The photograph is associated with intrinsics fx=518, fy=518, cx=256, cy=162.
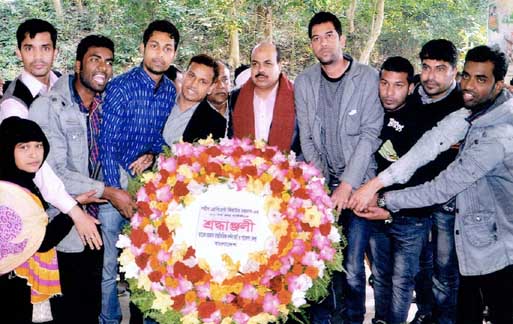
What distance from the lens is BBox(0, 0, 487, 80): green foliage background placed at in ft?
33.0

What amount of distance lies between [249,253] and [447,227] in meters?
1.58

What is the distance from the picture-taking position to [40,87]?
3.54 meters

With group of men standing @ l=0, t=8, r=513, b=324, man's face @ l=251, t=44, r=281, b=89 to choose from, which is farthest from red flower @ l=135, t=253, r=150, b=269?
man's face @ l=251, t=44, r=281, b=89

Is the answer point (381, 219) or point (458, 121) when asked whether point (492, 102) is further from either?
point (381, 219)

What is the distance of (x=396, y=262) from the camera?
11.6 feet

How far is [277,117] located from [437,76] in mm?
1123

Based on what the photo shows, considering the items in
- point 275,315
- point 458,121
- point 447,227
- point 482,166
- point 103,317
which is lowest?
point 103,317

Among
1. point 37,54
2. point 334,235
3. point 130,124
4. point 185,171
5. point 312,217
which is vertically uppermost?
point 37,54

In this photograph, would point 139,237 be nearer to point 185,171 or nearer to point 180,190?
point 180,190

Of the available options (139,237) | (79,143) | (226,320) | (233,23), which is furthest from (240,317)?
(233,23)

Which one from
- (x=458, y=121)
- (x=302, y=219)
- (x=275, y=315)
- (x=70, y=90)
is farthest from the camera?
(x=70, y=90)

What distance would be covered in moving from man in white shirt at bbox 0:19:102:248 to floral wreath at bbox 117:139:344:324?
1.99ft

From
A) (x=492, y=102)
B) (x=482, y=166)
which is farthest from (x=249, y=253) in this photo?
(x=492, y=102)

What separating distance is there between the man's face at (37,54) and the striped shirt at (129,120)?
48cm
